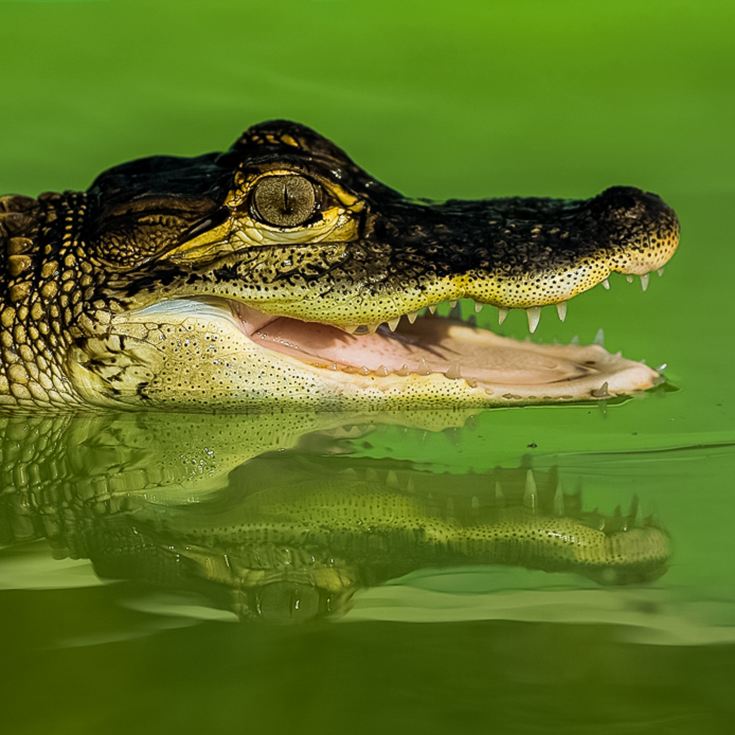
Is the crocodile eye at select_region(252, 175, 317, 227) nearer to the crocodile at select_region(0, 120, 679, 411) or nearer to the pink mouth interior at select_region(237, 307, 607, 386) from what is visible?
the crocodile at select_region(0, 120, 679, 411)

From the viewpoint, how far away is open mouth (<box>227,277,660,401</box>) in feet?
14.7

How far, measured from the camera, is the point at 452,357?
466cm

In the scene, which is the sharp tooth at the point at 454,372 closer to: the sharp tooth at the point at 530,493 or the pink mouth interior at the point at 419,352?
the pink mouth interior at the point at 419,352

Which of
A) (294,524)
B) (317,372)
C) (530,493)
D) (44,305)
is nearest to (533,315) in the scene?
(530,493)

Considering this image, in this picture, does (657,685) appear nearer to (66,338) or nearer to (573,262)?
(573,262)

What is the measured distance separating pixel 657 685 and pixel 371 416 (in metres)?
1.72

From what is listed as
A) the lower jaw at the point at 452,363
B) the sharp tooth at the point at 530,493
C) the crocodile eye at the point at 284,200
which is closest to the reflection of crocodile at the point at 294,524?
the sharp tooth at the point at 530,493

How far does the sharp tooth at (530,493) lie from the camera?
4.03 metres

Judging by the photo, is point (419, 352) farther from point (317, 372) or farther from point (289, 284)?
point (289, 284)

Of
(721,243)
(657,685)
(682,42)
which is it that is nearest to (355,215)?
(657,685)

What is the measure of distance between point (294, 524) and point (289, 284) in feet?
2.74

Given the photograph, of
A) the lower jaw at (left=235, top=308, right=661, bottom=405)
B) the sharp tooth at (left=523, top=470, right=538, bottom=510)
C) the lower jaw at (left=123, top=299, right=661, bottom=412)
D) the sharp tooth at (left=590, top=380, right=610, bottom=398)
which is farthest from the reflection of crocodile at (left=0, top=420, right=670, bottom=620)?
the sharp tooth at (left=590, top=380, right=610, bottom=398)

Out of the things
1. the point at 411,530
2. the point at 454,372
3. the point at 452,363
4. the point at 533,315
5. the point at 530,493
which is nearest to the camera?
the point at 411,530

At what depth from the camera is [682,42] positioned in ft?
26.7
